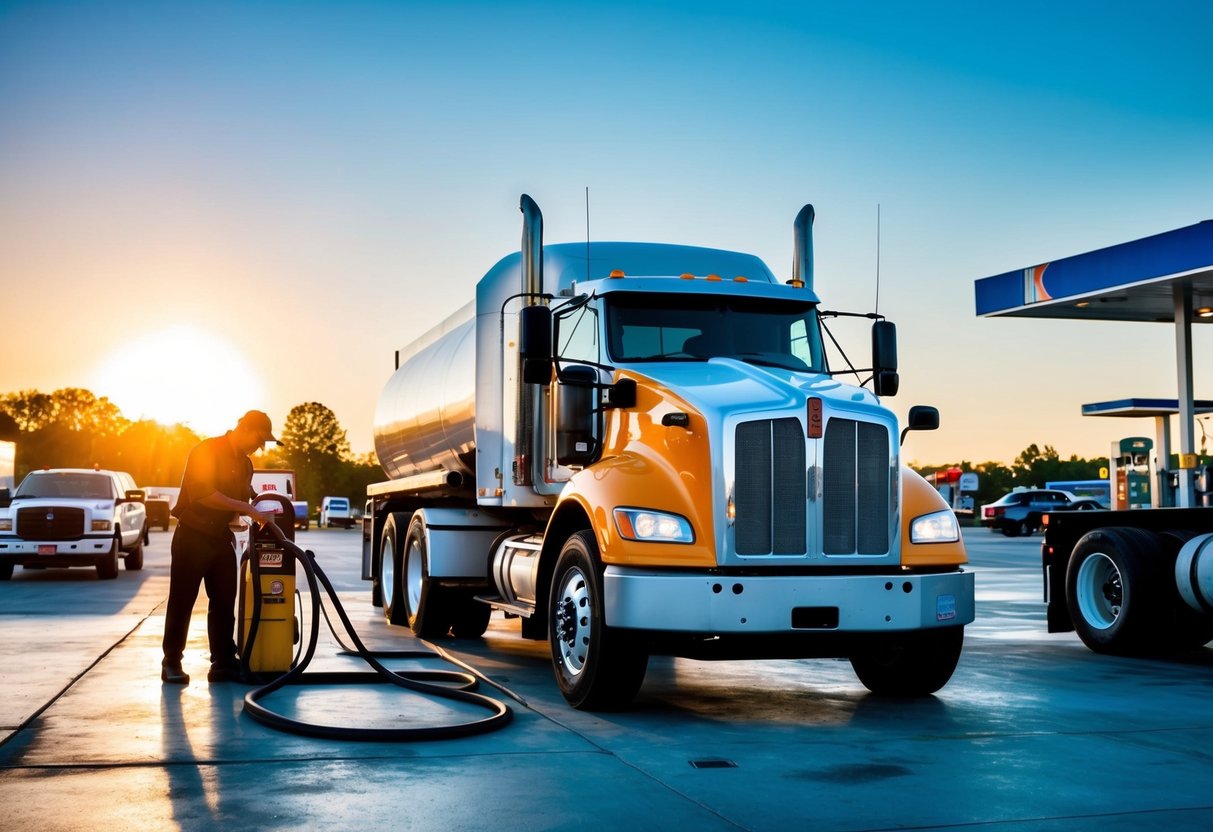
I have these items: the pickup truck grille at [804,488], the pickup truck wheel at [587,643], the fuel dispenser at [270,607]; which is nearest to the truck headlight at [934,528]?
the pickup truck grille at [804,488]

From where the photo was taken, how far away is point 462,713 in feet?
28.8

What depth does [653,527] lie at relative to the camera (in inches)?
340

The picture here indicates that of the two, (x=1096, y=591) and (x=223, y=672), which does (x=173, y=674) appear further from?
(x=1096, y=591)

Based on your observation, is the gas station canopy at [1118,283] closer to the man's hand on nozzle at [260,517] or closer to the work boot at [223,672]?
the man's hand on nozzle at [260,517]

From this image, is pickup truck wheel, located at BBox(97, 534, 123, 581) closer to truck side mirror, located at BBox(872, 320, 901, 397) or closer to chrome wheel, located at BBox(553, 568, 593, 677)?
chrome wheel, located at BBox(553, 568, 593, 677)

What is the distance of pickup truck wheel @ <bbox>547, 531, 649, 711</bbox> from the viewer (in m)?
8.81

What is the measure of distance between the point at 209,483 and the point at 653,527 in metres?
3.64

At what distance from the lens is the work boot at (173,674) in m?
10.1

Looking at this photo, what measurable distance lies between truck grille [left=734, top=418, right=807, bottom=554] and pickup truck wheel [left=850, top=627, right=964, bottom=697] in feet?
3.91

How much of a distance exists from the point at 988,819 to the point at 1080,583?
815 cm

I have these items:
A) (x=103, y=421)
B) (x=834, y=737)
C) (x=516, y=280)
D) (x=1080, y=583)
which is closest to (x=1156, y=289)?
(x=1080, y=583)

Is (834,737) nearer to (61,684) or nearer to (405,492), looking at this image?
Result: (61,684)

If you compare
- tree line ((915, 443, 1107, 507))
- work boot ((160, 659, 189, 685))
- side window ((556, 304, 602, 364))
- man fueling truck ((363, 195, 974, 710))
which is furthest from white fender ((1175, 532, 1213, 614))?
tree line ((915, 443, 1107, 507))

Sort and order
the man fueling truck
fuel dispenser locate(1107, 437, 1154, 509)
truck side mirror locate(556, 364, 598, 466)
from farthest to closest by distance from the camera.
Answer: fuel dispenser locate(1107, 437, 1154, 509), truck side mirror locate(556, 364, 598, 466), the man fueling truck
